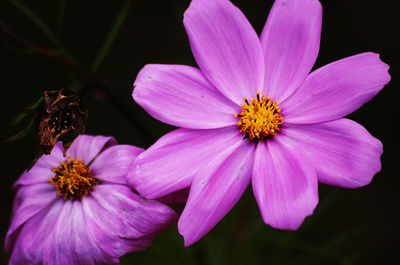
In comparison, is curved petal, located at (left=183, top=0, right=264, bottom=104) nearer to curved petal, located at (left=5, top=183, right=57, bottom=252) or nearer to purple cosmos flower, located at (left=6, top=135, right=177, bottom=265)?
purple cosmos flower, located at (left=6, top=135, right=177, bottom=265)

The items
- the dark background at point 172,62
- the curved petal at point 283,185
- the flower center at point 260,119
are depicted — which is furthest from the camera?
the dark background at point 172,62

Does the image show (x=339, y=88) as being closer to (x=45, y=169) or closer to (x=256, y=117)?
(x=256, y=117)

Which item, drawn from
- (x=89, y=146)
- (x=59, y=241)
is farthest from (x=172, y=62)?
(x=59, y=241)

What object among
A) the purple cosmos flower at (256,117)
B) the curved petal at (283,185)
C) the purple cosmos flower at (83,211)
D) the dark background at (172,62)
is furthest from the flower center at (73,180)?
the dark background at (172,62)

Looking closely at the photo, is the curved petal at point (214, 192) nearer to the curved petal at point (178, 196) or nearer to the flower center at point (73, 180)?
the curved petal at point (178, 196)

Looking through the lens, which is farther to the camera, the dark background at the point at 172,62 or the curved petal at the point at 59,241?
the dark background at the point at 172,62

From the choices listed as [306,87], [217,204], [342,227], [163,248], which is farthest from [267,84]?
[342,227]

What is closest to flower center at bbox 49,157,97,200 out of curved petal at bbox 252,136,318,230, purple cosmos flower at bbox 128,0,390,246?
purple cosmos flower at bbox 128,0,390,246
